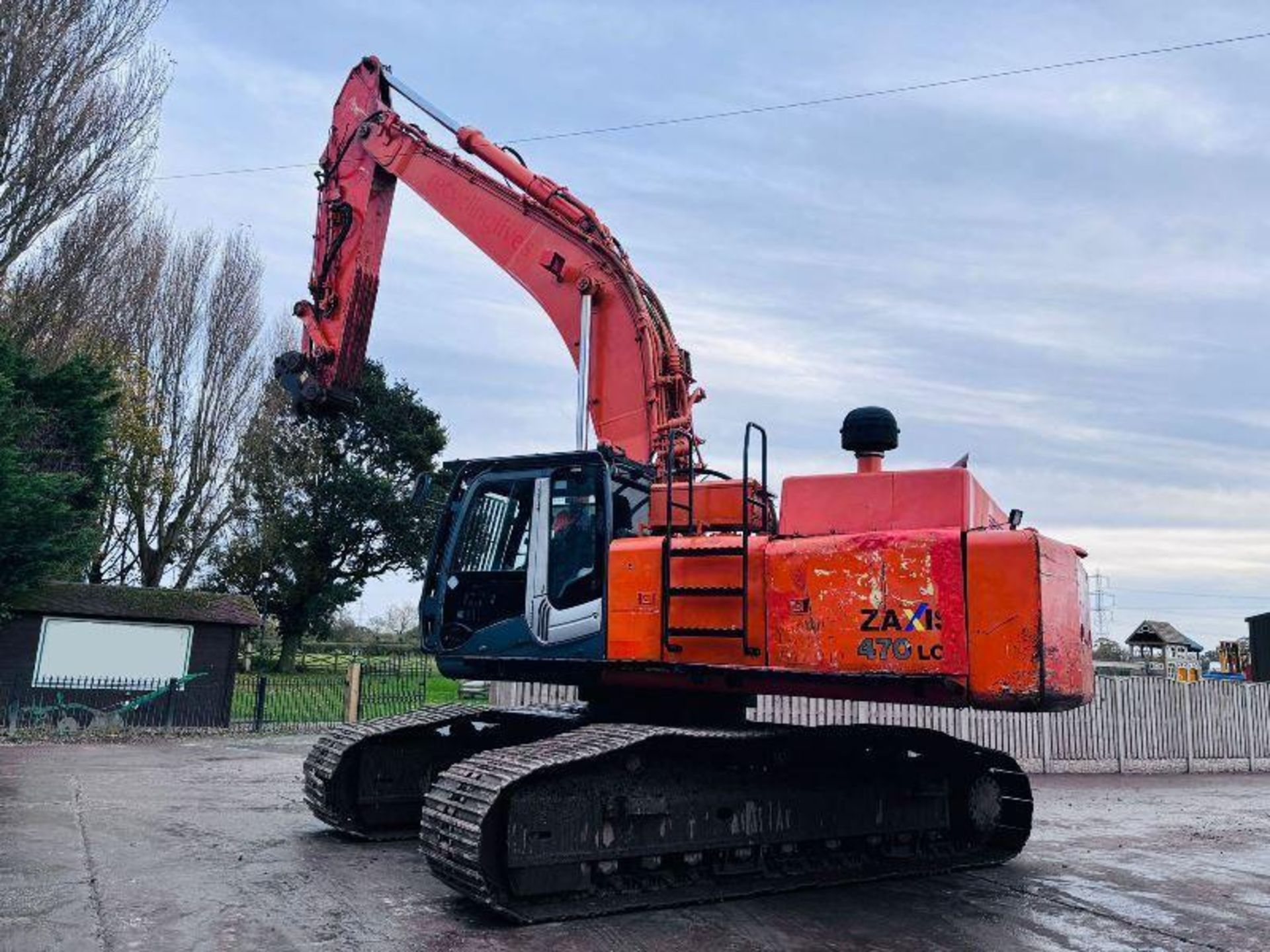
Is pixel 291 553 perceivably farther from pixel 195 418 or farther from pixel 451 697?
pixel 451 697

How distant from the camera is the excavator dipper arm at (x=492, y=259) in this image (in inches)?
371

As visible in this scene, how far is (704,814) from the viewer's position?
6.96 meters

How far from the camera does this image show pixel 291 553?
119ft

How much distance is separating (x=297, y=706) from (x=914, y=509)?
16658mm

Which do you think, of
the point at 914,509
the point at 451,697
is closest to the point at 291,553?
the point at 451,697

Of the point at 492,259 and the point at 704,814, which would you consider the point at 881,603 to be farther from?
the point at 492,259

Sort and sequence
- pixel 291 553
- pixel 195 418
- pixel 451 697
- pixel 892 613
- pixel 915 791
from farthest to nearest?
pixel 291 553, pixel 195 418, pixel 451 697, pixel 915 791, pixel 892 613

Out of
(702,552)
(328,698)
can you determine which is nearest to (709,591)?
(702,552)

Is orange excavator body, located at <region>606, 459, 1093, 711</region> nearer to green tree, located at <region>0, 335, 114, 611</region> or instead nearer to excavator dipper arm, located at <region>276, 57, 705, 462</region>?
excavator dipper arm, located at <region>276, 57, 705, 462</region>

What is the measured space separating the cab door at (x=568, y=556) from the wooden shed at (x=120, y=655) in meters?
13.8

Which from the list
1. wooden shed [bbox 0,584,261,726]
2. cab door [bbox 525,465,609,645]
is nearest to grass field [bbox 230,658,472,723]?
wooden shed [bbox 0,584,261,726]

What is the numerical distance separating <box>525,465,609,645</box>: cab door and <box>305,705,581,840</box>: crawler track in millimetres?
1082

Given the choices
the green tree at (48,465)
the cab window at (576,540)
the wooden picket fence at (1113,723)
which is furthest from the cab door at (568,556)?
the green tree at (48,465)

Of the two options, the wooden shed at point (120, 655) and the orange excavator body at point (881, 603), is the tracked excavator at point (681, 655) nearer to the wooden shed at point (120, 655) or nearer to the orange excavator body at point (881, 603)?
the orange excavator body at point (881, 603)
